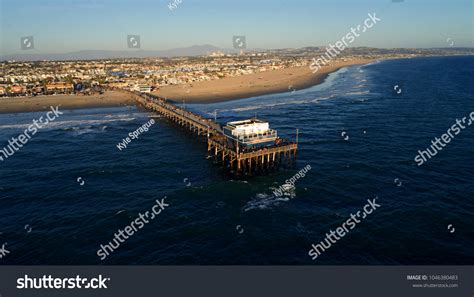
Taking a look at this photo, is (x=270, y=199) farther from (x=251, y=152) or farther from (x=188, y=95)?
(x=188, y=95)

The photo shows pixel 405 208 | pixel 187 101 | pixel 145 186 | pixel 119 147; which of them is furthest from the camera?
pixel 187 101

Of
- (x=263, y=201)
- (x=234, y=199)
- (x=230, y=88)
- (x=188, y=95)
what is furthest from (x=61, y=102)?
(x=263, y=201)

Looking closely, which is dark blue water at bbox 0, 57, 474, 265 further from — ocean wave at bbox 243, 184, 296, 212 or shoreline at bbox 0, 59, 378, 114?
shoreline at bbox 0, 59, 378, 114

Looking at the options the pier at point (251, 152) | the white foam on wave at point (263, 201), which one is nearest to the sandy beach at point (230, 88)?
the pier at point (251, 152)

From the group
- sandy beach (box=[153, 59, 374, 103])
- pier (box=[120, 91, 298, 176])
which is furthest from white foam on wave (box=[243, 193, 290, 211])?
sandy beach (box=[153, 59, 374, 103])

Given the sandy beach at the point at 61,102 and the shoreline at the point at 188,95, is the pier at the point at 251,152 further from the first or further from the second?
the sandy beach at the point at 61,102
